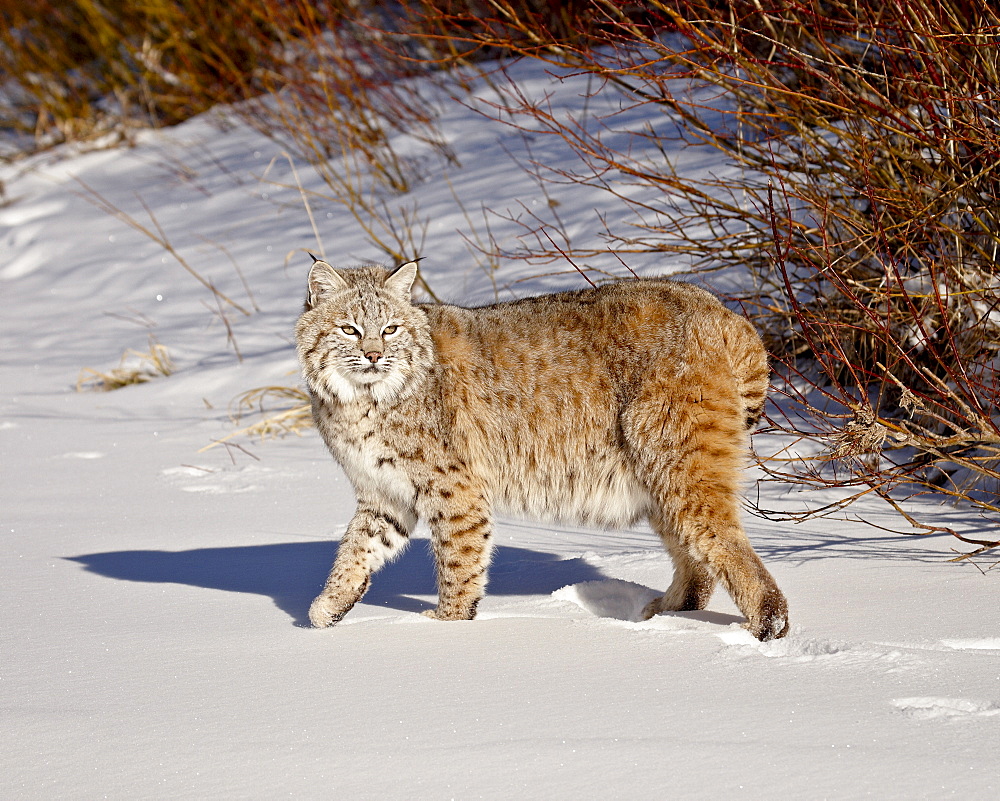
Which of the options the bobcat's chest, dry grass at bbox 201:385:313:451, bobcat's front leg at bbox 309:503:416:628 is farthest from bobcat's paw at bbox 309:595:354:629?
dry grass at bbox 201:385:313:451

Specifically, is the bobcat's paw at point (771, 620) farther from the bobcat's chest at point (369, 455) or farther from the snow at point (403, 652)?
the bobcat's chest at point (369, 455)

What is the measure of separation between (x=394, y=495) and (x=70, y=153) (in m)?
10.0

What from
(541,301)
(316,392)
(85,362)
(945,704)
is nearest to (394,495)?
(316,392)

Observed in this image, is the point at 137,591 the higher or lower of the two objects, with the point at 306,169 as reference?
lower

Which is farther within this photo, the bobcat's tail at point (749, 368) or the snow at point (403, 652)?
the bobcat's tail at point (749, 368)

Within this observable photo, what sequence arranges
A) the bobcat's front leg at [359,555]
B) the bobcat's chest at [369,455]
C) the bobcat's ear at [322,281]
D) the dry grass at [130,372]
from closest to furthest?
the bobcat's front leg at [359,555] → the bobcat's chest at [369,455] → the bobcat's ear at [322,281] → the dry grass at [130,372]

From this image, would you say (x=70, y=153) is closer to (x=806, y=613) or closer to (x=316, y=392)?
(x=316, y=392)

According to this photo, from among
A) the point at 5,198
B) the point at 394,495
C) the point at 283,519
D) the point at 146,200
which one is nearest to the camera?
the point at 394,495

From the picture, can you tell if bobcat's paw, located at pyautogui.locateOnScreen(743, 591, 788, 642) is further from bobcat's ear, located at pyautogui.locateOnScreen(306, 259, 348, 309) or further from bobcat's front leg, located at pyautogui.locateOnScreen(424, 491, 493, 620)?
bobcat's ear, located at pyautogui.locateOnScreen(306, 259, 348, 309)

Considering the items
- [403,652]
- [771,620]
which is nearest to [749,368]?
[771,620]

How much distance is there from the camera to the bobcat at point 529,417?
3352 mm

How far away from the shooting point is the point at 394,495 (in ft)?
12.0

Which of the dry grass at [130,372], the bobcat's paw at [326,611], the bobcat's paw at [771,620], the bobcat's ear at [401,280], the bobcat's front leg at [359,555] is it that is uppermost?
the bobcat's ear at [401,280]

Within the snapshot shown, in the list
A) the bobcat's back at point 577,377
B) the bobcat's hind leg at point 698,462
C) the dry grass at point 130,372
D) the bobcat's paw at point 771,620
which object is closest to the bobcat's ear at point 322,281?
the bobcat's back at point 577,377
